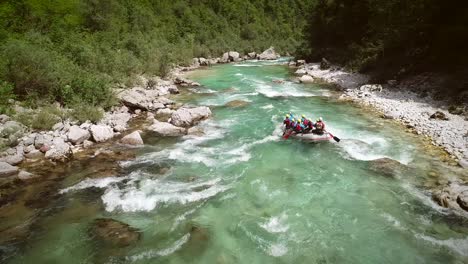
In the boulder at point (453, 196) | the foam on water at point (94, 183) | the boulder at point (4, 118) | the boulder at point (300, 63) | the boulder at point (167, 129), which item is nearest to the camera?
the boulder at point (453, 196)

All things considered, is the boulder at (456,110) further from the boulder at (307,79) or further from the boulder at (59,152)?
the boulder at (59,152)

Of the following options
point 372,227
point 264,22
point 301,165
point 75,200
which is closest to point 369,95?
point 301,165

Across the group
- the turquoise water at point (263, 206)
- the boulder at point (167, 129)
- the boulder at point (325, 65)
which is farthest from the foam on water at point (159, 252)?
the boulder at point (325, 65)

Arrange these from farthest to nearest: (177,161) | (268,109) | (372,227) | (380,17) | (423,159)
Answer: (380,17) → (268,109) → (177,161) → (423,159) → (372,227)

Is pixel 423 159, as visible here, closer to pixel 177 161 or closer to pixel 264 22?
pixel 177 161

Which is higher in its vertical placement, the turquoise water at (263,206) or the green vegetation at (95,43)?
the green vegetation at (95,43)
